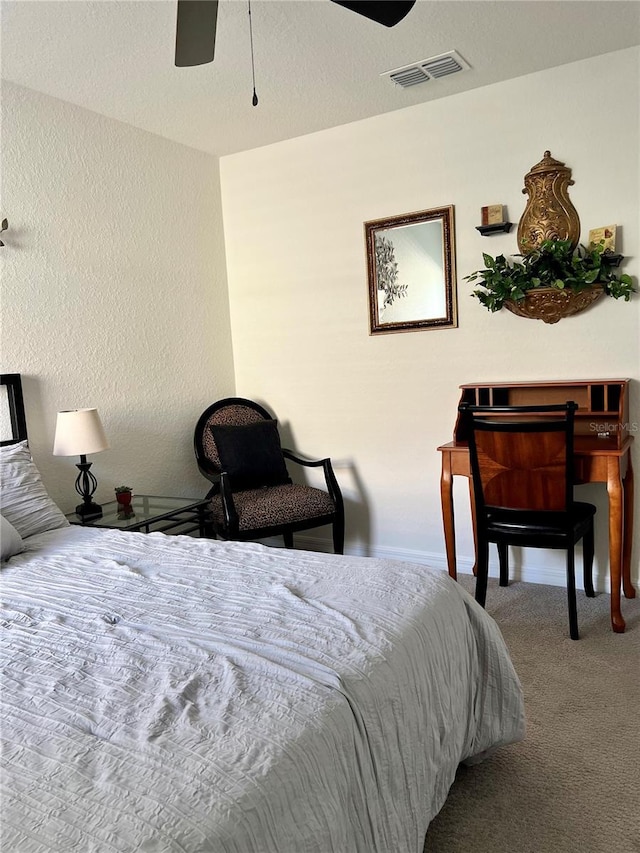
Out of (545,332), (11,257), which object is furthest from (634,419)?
(11,257)

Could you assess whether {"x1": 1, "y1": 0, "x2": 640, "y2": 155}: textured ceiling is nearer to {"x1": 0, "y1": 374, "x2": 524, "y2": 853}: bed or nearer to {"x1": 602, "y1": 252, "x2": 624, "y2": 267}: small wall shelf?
{"x1": 602, "y1": 252, "x2": 624, "y2": 267}: small wall shelf

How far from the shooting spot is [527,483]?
264cm

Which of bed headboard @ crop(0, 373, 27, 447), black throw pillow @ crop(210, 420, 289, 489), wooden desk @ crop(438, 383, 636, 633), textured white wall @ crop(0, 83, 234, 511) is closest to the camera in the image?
wooden desk @ crop(438, 383, 636, 633)

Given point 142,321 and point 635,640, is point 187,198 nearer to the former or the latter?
point 142,321

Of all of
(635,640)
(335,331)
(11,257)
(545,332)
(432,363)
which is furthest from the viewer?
(335,331)

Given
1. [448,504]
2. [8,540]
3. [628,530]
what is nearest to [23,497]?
[8,540]

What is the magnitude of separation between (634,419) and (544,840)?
1.99 meters

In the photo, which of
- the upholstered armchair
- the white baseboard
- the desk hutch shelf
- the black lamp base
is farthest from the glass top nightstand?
the desk hutch shelf

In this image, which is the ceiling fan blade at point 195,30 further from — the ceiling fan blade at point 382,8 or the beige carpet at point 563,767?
the beige carpet at point 563,767

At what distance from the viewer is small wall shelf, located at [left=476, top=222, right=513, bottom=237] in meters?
3.15

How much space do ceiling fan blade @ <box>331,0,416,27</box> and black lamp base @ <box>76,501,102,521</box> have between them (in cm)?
222

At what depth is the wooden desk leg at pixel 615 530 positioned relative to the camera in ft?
8.62

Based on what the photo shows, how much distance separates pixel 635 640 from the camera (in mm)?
2574

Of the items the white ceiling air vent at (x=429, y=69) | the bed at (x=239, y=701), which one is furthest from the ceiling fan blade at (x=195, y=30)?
the bed at (x=239, y=701)
